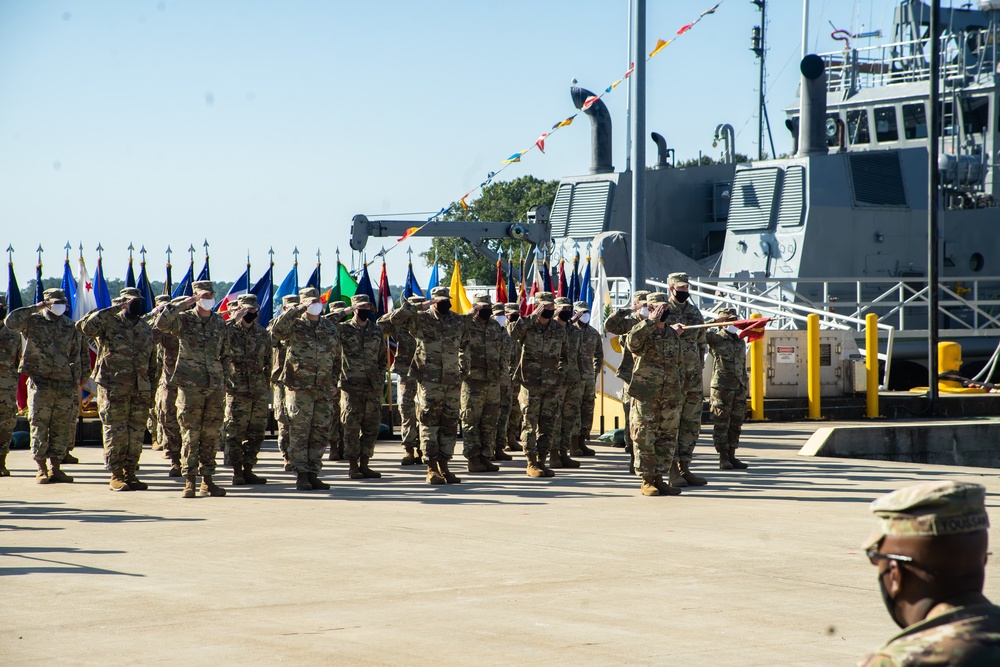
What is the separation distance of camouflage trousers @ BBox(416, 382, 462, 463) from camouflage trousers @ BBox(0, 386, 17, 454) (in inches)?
161

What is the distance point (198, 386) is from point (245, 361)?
5.27ft

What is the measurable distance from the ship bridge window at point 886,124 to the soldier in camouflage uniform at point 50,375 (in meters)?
19.8

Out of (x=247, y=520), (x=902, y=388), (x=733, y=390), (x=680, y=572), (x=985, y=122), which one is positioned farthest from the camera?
(x=985, y=122)

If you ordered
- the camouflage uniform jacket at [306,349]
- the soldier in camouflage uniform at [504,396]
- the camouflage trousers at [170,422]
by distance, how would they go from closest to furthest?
the camouflage uniform jacket at [306,349]
the camouflage trousers at [170,422]
the soldier in camouflage uniform at [504,396]

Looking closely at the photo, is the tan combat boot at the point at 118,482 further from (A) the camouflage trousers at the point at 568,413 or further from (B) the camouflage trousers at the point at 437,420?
(A) the camouflage trousers at the point at 568,413

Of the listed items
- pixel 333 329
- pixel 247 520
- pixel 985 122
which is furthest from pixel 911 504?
pixel 985 122

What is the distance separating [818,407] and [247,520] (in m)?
11.9

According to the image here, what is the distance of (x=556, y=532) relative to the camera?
869 centimetres

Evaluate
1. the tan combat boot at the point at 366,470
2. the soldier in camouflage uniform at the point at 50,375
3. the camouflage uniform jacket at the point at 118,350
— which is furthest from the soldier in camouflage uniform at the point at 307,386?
the soldier in camouflage uniform at the point at 50,375

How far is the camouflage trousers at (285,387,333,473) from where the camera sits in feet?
36.7

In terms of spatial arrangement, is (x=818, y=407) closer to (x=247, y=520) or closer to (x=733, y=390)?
(x=733, y=390)

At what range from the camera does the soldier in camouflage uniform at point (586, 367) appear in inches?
546

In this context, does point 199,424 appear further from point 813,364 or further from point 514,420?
point 813,364

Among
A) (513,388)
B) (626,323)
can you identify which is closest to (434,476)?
(626,323)
